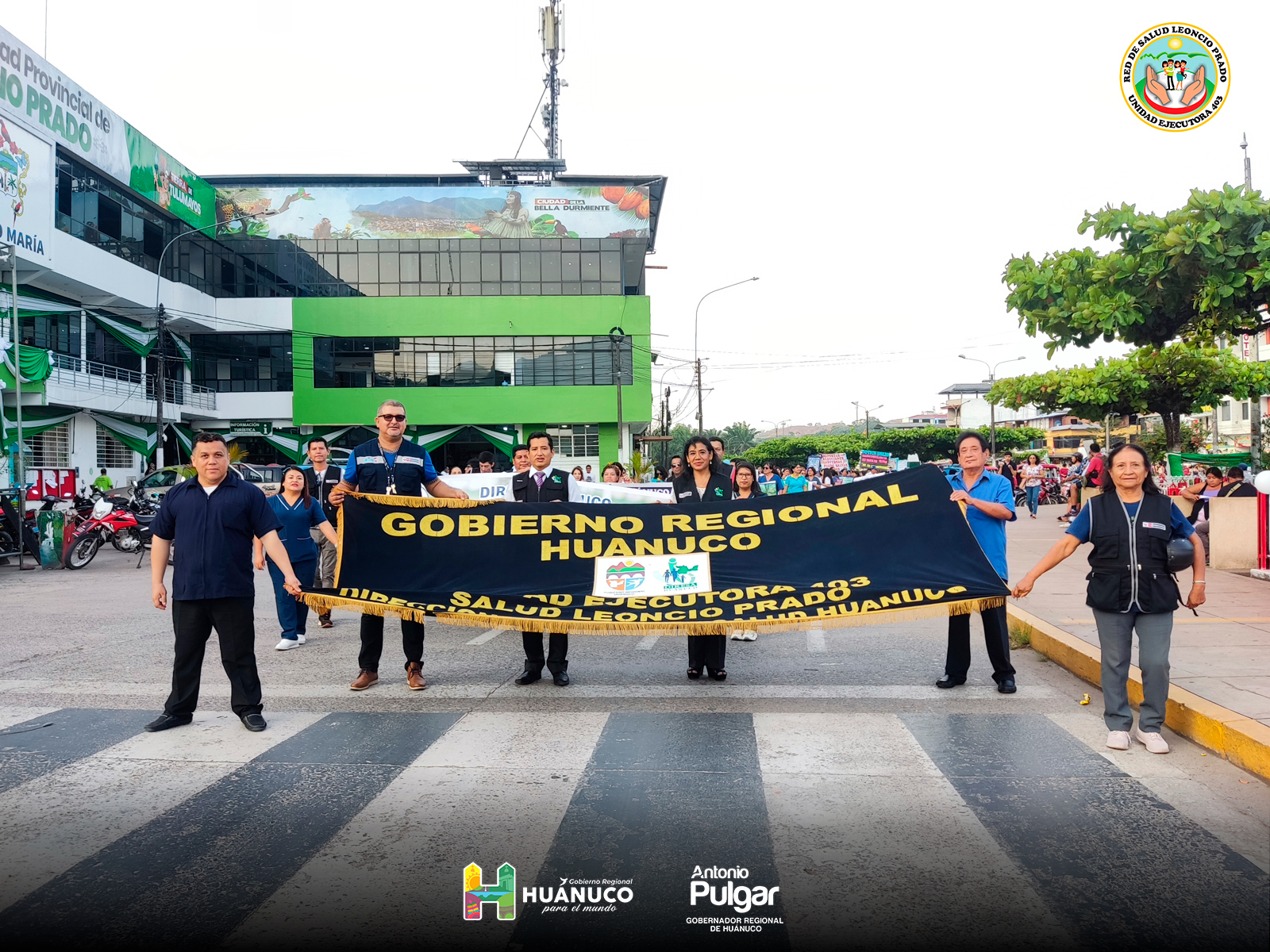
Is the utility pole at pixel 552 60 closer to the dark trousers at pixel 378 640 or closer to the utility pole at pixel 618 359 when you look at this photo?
the utility pole at pixel 618 359

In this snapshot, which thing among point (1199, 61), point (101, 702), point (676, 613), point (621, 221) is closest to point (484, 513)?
point (676, 613)

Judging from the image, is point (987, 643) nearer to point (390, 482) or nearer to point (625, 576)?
point (625, 576)

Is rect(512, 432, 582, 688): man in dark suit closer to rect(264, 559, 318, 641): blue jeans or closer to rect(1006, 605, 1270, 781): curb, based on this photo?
A: rect(264, 559, 318, 641): blue jeans

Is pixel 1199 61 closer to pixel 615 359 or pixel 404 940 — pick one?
pixel 404 940

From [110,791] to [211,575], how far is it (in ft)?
4.79

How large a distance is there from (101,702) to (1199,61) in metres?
11.5

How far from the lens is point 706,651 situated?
7098 mm

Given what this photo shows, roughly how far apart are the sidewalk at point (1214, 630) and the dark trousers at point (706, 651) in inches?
119

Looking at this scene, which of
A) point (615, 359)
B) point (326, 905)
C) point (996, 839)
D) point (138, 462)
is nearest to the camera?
point (326, 905)

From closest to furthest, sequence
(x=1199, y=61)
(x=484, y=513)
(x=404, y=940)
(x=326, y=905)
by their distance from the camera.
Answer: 1. (x=404, y=940)
2. (x=326, y=905)
3. (x=484, y=513)
4. (x=1199, y=61)

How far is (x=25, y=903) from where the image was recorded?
3328 mm

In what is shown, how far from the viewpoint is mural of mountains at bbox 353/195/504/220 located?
1858 inches

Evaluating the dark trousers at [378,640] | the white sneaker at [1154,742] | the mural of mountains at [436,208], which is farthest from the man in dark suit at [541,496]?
the mural of mountains at [436,208]

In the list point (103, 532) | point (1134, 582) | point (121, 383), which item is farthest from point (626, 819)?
point (121, 383)
